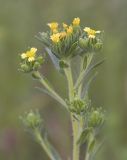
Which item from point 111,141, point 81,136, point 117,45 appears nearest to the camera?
point 81,136

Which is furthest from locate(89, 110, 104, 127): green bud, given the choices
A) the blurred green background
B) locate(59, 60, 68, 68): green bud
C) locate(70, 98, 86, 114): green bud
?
the blurred green background

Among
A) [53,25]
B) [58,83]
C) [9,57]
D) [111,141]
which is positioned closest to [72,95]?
[53,25]

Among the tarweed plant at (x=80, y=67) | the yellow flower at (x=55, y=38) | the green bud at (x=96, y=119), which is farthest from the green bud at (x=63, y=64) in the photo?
the green bud at (x=96, y=119)

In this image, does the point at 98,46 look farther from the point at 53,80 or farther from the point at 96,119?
the point at 53,80

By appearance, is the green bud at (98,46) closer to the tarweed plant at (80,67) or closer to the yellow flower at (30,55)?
the tarweed plant at (80,67)

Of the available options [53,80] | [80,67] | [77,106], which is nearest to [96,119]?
[77,106]

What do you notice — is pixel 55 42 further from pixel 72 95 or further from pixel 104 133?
pixel 104 133

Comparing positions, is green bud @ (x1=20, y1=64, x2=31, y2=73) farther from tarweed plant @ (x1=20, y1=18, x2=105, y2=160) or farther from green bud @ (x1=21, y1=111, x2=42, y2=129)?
green bud @ (x1=21, y1=111, x2=42, y2=129)
